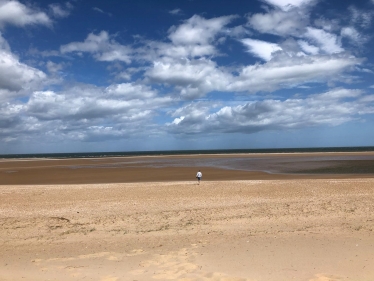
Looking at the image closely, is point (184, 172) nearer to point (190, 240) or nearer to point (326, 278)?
point (190, 240)

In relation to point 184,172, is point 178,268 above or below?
above

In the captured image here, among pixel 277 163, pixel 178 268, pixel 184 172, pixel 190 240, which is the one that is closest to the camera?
pixel 178 268

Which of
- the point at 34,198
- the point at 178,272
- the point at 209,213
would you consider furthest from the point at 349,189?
the point at 34,198

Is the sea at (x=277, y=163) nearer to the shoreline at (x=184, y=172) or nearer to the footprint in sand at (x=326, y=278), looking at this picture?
the shoreline at (x=184, y=172)

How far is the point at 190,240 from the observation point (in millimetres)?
10023

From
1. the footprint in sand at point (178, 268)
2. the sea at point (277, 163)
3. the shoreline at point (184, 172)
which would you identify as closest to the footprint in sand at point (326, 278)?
the footprint in sand at point (178, 268)

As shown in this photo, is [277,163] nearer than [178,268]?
No

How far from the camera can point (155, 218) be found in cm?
1334

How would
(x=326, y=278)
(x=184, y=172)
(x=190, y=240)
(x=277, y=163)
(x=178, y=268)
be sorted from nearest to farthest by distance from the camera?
(x=326, y=278), (x=178, y=268), (x=190, y=240), (x=184, y=172), (x=277, y=163)

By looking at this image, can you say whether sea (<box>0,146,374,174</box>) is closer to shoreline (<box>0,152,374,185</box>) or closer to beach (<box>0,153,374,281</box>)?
shoreline (<box>0,152,374,185</box>)

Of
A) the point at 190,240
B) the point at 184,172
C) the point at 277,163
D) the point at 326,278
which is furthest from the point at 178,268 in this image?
the point at 277,163

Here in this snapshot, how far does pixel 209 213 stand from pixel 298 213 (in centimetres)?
354

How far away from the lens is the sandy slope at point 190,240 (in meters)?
7.59

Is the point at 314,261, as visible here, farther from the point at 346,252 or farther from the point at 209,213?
the point at 209,213
